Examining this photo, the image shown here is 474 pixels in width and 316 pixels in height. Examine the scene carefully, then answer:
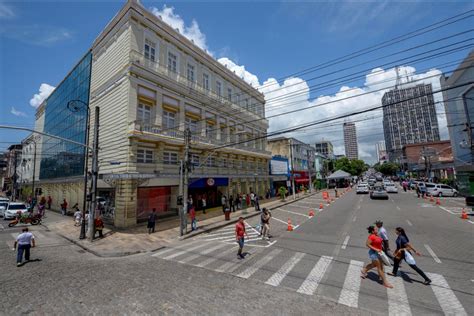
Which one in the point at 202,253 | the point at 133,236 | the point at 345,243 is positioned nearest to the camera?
the point at 202,253

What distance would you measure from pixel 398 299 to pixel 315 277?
7.18 ft

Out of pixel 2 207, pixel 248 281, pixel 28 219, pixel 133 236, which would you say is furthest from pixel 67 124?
pixel 248 281

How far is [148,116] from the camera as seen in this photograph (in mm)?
18438

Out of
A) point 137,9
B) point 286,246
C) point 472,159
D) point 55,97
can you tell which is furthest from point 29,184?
point 472,159

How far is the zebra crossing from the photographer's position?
5418 millimetres

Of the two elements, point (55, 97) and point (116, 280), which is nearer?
point (116, 280)

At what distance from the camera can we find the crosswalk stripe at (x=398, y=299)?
5.04 m

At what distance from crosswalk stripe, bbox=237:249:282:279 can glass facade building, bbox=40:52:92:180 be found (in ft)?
68.4

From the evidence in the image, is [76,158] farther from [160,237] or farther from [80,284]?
[80,284]

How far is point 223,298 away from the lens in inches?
234

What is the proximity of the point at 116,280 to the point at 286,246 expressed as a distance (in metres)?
7.41

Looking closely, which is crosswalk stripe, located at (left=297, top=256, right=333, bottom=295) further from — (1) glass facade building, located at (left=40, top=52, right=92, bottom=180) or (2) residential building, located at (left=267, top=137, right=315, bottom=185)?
(2) residential building, located at (left=267, top=137, right=315, bottom=185)

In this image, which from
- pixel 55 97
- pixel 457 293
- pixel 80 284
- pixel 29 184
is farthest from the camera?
pixel 29 184

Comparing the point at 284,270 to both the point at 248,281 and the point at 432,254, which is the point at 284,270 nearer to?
the point at 248,281
